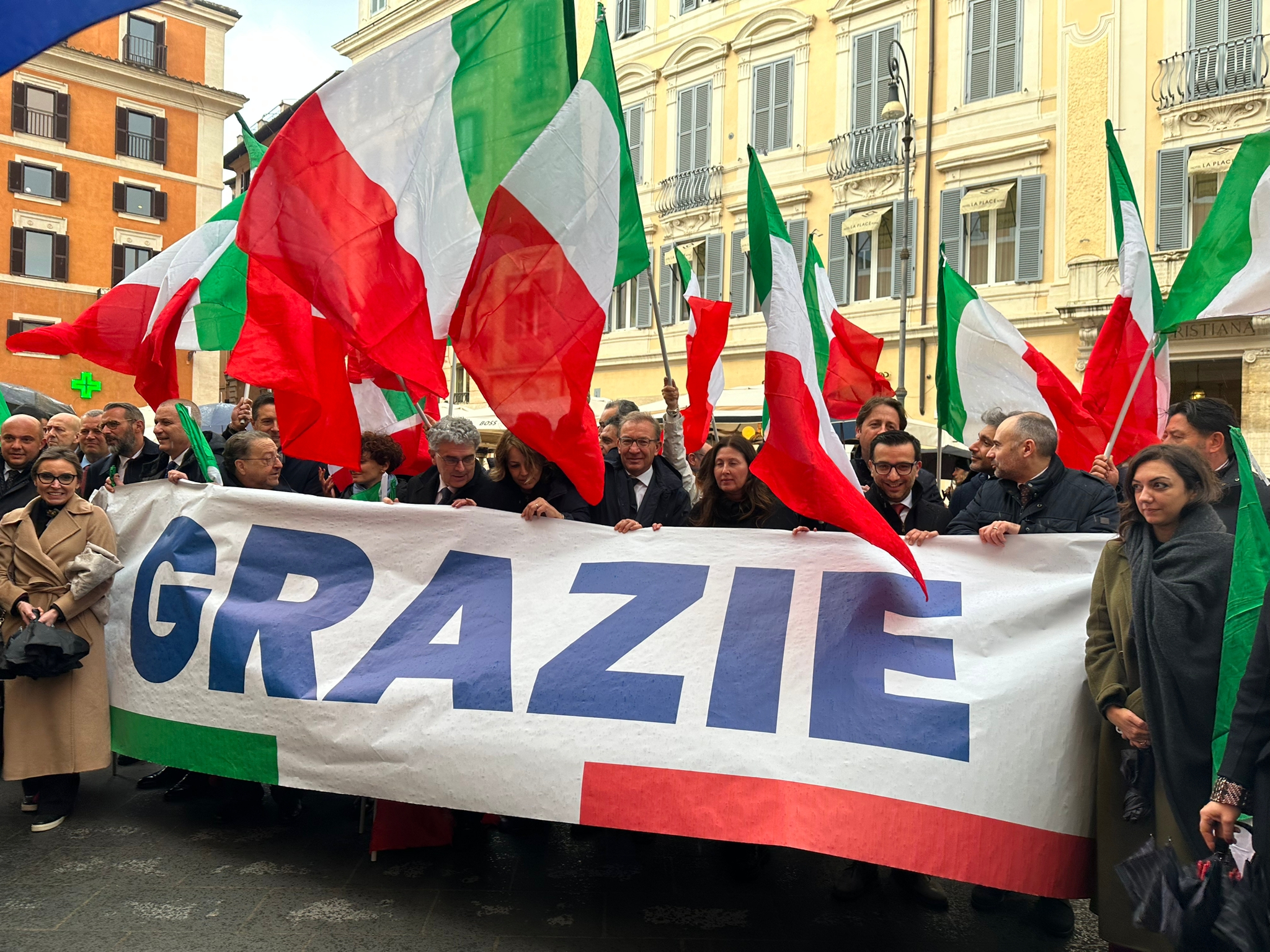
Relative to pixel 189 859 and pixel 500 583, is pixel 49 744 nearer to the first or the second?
pixel 189 859

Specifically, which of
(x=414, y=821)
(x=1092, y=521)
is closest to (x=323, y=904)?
(x=414, y=821)

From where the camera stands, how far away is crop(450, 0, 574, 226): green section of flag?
4.74 metres

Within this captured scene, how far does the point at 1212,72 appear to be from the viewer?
17.2 m

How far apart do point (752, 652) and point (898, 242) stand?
17.9 metres

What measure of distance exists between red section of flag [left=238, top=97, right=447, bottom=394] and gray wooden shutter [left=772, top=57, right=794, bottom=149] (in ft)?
62.8

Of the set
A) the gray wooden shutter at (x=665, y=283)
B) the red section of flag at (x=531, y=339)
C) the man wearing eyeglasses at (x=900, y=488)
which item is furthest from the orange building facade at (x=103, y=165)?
the man wearing eyeglasses at (x=900, y=488)

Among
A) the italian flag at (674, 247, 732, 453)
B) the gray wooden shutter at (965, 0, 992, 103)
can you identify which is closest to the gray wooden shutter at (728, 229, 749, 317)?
the gray wooden shutter at (965, 0, 992, 103)

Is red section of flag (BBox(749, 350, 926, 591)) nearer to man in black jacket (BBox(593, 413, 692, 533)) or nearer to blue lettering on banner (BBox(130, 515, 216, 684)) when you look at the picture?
man in black jacket (BBox(593, 413, 692, 533))

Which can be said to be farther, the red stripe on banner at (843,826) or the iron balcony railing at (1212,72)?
the iron balcony railing at (1212,72)

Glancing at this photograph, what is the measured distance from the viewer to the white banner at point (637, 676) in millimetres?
3510

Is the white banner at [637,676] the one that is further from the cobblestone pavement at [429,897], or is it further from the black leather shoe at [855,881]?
the black leather shoe at [855,881]

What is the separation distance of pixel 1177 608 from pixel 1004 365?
436cm

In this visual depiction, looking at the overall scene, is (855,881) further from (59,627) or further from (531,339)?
(59,627)

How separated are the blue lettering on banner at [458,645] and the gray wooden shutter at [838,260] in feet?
58.4
